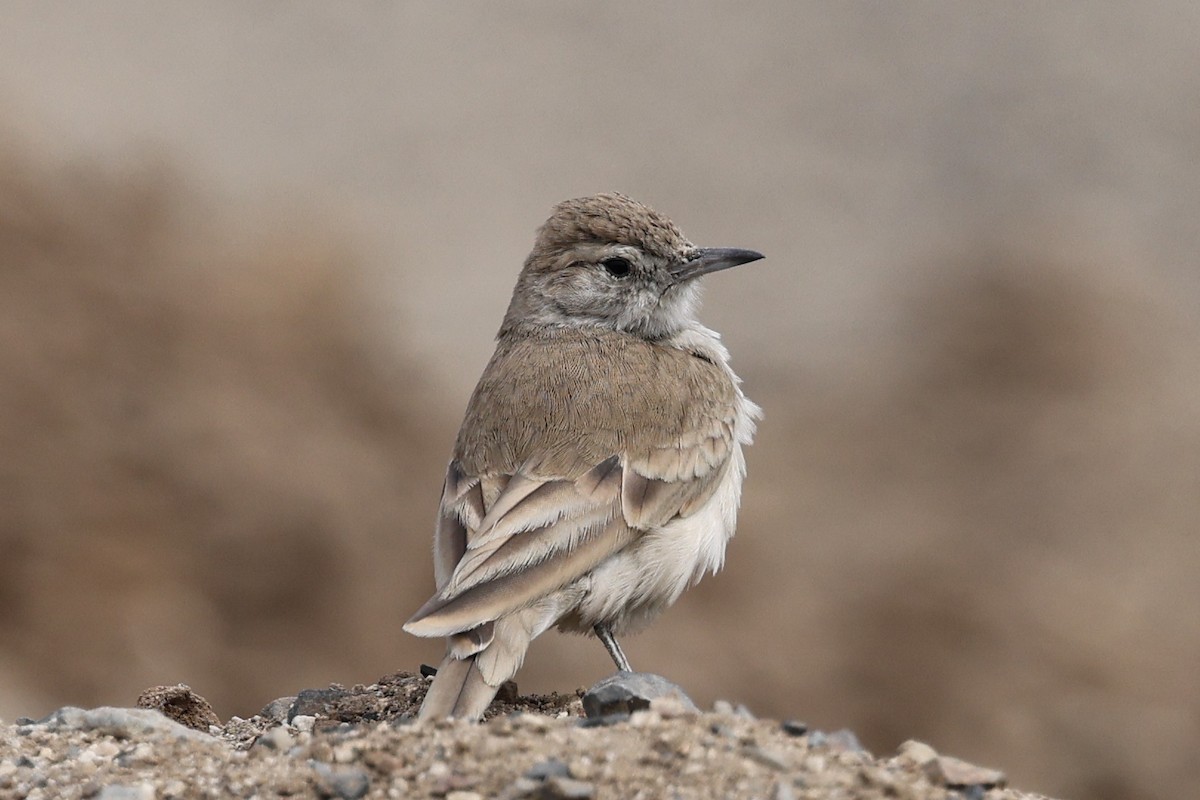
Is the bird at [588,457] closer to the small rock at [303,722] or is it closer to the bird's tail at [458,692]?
the bird's tail at [458,692]

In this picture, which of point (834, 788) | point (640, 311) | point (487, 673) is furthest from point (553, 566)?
point (640, 311)

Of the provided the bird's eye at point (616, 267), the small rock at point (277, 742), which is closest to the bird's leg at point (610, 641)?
the small rock at point (277, 742)

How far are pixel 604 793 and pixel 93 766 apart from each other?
7.28 ft

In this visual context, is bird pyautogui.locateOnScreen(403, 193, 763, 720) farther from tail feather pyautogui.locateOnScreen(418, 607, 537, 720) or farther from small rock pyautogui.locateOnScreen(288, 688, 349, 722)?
small rock pyautogui.locateOnScreen(288, 688, 349, 722)

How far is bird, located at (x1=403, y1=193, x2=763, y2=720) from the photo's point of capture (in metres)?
6.50

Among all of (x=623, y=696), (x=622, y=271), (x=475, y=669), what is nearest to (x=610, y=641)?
(x=475, y=669)

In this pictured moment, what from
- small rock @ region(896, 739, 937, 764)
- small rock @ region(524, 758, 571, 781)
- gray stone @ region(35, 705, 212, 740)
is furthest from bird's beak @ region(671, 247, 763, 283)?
small rock @ region(524, 758, 571, 781)

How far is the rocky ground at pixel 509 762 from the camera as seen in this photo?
5.20 meters

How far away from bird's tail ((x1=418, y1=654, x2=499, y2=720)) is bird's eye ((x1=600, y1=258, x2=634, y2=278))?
319 cm

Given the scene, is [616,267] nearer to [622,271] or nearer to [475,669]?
[622,271]

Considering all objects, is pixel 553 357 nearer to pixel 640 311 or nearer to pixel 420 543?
pixel 640 311

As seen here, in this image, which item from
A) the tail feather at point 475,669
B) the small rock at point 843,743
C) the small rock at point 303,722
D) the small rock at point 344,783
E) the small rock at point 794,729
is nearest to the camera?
the small rock at point 344,783

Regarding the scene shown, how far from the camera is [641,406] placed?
7.82 meters

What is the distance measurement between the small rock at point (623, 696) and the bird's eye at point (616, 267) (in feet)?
10.7
